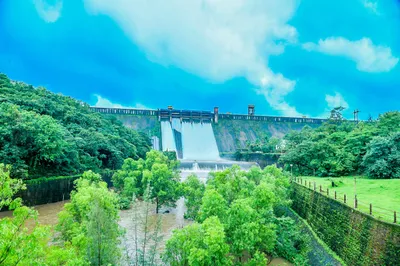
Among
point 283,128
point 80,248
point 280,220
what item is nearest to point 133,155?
point 280,220

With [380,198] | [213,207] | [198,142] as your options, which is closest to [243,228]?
[213,207]

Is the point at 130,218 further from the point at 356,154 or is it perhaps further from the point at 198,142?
→ the point at 198,142

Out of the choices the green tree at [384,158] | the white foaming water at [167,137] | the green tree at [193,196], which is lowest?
the green tree at [193,196]

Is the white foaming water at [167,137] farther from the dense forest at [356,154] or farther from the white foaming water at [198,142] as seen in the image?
the dense forest at [356,154]

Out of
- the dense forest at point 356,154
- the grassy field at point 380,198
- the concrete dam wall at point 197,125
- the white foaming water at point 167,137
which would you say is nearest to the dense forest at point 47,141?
the grassy field at point 380,198

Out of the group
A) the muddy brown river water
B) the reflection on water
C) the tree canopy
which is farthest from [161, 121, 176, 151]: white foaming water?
the tree canopy
